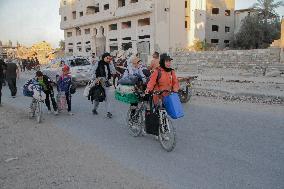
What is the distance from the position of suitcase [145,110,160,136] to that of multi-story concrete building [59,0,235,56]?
96.0 ft

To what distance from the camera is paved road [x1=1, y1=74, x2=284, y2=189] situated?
475cm

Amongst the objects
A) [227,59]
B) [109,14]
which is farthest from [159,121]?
[109,14]

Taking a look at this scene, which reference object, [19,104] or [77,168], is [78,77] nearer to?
[19,104]

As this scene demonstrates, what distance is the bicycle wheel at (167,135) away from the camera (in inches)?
239

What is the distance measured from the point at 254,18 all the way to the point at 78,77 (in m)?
36.5

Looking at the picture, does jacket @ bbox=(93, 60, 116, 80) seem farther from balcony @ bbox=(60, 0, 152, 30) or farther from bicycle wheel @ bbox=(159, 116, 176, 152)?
balcony @ bbox=(60, 0, 152, 30)

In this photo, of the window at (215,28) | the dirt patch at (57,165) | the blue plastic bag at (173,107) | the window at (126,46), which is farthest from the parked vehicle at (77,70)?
the window at (215,28)

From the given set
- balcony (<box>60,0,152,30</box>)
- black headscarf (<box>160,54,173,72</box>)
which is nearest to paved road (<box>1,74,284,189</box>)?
black headscarf (<box>160,54,173,72</box>)

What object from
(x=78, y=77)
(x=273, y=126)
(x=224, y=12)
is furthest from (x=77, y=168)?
(x=224, y=12)

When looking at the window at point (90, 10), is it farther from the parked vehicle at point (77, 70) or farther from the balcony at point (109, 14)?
the parked vehicle at point (77, 70)

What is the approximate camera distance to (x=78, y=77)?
1816 centimetres

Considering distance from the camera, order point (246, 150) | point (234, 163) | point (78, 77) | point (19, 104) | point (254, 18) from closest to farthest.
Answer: point (234, 163), point (246, 150), point (19, 104), point (78, 77), point (254, 18)

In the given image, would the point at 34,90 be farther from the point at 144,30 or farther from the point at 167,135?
the point at 144,30

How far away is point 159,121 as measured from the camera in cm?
634
